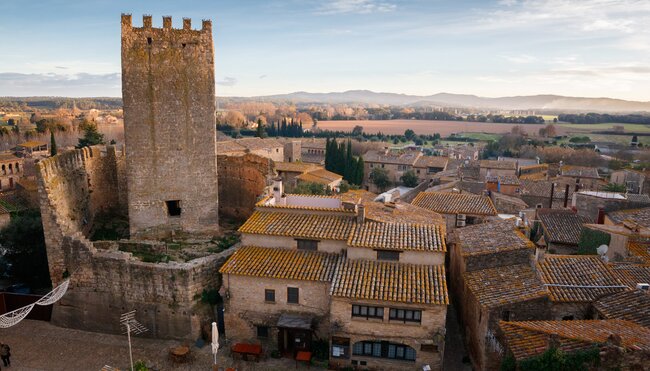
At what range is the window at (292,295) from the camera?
63.0 feet

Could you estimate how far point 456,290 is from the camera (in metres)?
23.4

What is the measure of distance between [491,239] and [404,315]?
21.2 ft

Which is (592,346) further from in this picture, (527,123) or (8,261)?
(527,123)

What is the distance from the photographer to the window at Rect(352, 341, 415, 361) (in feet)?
58.6

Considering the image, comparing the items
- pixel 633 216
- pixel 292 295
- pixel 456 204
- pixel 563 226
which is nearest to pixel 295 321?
pixel 292 295

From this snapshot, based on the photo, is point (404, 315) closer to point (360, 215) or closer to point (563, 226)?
point (360, 215)

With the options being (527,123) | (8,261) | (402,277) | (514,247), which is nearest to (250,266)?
(402,277)

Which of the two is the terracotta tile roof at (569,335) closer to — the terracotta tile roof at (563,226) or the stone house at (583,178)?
the terracotta tile roof at (563,226)

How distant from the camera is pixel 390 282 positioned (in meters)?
17.9

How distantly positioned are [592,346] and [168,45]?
22.9 meters

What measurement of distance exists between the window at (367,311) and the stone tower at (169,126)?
40.2 ft

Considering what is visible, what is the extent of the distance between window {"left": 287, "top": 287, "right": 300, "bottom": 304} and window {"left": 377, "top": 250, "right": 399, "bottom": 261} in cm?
378

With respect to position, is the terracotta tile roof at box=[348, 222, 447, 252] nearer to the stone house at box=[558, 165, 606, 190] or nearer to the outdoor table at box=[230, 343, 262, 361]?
the outdoor table at box=[230, 343, 262, 361]

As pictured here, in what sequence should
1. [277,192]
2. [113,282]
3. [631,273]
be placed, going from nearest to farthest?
1. [631,273]
2. [113,282]
3. [277,192]
